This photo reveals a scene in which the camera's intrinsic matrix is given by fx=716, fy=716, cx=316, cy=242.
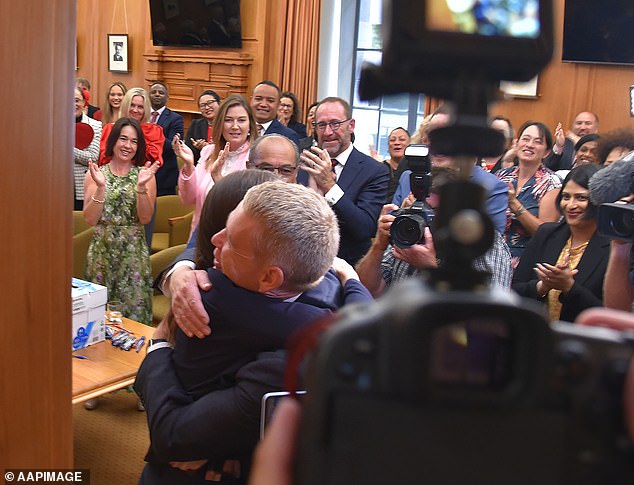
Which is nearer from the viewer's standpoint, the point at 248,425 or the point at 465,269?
the point at 465,269

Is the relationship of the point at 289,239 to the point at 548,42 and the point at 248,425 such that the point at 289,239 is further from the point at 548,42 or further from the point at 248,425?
the point at 548,42

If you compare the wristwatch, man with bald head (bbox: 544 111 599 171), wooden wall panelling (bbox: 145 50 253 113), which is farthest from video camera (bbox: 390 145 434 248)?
wooden wall panelling (bbox: 145 50 253 113)

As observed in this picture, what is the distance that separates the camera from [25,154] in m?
1.05

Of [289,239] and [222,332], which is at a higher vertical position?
[289,239]

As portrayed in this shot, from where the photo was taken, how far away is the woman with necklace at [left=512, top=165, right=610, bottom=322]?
7.83ft

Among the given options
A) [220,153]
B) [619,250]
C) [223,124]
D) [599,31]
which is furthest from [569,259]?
[599,31]

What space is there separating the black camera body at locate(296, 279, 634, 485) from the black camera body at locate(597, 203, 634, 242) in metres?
1.58

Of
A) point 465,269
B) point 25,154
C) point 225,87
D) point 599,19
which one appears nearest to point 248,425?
point 25,154

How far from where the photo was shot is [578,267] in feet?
8.25

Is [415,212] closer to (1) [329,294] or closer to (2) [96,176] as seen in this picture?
(1) [329,294]

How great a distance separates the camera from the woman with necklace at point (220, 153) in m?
3.67

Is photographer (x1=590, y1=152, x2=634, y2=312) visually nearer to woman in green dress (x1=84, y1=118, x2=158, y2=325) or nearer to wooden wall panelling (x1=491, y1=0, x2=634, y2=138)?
woman in green dress (x1=84, y1=118, x2=158, y2=325)

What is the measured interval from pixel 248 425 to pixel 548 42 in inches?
41.9

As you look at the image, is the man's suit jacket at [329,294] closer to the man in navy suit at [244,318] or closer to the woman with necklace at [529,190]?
the man in navy suit at [244,318]
